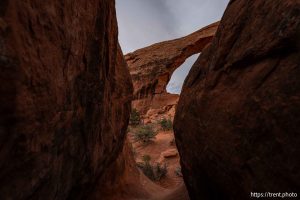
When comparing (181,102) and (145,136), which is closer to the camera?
(181,102)

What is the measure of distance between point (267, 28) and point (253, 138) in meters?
0.96

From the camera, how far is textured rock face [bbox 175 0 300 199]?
5.31 ft

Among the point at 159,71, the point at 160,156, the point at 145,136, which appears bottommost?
the point at 160,156

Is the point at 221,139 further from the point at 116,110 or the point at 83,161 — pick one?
the point at 116,110

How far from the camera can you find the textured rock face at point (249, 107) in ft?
5.31

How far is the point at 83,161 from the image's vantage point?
311 cm

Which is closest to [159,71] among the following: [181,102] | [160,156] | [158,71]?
[158,71]

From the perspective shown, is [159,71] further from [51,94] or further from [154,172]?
[51,94]

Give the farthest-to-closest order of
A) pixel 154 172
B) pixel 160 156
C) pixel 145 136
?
pixel 145 136, pixel 160 156, pixel 154 172

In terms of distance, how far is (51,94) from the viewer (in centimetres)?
204

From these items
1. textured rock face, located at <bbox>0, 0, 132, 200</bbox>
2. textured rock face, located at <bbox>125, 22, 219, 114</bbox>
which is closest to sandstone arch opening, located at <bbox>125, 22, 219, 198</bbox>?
textured rock face, located at <bbox>125, 22, 219, 114</bbox>

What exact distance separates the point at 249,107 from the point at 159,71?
17.5 metres

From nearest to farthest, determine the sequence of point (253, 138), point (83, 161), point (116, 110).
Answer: point (253, 138)
point (83, 161)
point (116, 110)

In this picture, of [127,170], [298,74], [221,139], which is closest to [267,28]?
[298,74]
